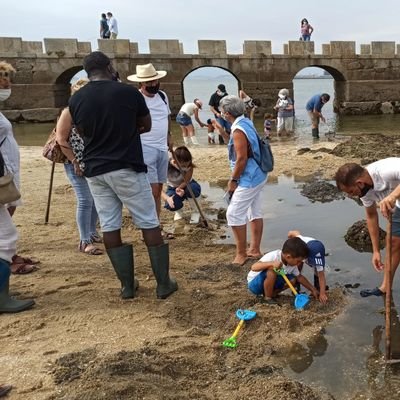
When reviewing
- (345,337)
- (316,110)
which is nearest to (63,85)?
(316,110)

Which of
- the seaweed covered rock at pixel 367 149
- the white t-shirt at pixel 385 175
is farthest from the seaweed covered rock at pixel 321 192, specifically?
the white t-shirt at pixel 385 175

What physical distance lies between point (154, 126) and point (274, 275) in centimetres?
205

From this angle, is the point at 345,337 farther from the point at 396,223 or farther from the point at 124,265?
the point at 124,265

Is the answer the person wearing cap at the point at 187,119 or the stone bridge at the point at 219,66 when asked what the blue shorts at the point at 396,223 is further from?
the stone bridge at the point at 219,66

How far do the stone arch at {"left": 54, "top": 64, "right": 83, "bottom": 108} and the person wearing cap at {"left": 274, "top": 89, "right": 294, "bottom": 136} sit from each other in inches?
419

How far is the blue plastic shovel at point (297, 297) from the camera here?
362 centimetres

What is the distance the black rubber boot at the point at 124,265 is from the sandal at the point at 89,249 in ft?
3.87

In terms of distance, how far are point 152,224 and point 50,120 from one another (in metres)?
19.1

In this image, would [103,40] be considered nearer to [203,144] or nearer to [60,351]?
[203,144]

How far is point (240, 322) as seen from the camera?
11.0ft

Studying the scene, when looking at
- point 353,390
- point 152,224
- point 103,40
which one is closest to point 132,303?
point 152,224

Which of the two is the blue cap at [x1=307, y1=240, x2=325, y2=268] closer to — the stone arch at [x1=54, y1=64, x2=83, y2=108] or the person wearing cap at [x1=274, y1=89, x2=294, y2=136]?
the person wearing cap at [x1=274, y1=89, x2=294, y2=136]

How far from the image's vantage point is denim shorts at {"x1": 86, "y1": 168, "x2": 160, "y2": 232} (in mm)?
3521

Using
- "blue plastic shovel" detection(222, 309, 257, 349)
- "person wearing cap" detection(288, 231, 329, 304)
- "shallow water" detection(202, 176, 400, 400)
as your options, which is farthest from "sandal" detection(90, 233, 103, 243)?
"person wearing cap" detection(288, 231, 329, 304)
